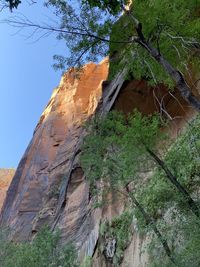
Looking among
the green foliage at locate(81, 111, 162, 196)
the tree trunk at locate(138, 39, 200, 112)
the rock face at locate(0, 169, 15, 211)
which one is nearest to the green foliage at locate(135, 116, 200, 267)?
the green foliage at locate(81, 111, 162, 196)

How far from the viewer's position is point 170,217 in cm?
1071

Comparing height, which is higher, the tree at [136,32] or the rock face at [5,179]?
the rock face at [5,179]

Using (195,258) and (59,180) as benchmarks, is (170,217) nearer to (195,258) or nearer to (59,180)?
(195,258)

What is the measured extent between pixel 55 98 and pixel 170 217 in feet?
83.5

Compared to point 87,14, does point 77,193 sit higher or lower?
higher

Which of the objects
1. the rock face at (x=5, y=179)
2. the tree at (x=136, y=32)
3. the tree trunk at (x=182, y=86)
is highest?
the rock face at (x=5, y=179)

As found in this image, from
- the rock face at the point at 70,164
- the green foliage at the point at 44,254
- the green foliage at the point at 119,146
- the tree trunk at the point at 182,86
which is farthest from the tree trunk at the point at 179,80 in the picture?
the green foliage at the point at 44,254

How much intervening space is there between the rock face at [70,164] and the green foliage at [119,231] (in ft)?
1.45

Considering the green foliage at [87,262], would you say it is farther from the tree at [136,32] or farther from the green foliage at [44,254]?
the tree at [136,32]

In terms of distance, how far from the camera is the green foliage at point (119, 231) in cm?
1300

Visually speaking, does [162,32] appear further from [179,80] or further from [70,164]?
[70,164]

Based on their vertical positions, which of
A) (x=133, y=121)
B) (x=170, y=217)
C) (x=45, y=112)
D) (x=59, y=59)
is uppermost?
(x=45, y=112)

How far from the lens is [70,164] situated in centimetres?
2589

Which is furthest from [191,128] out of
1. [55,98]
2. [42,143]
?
[55,98]
